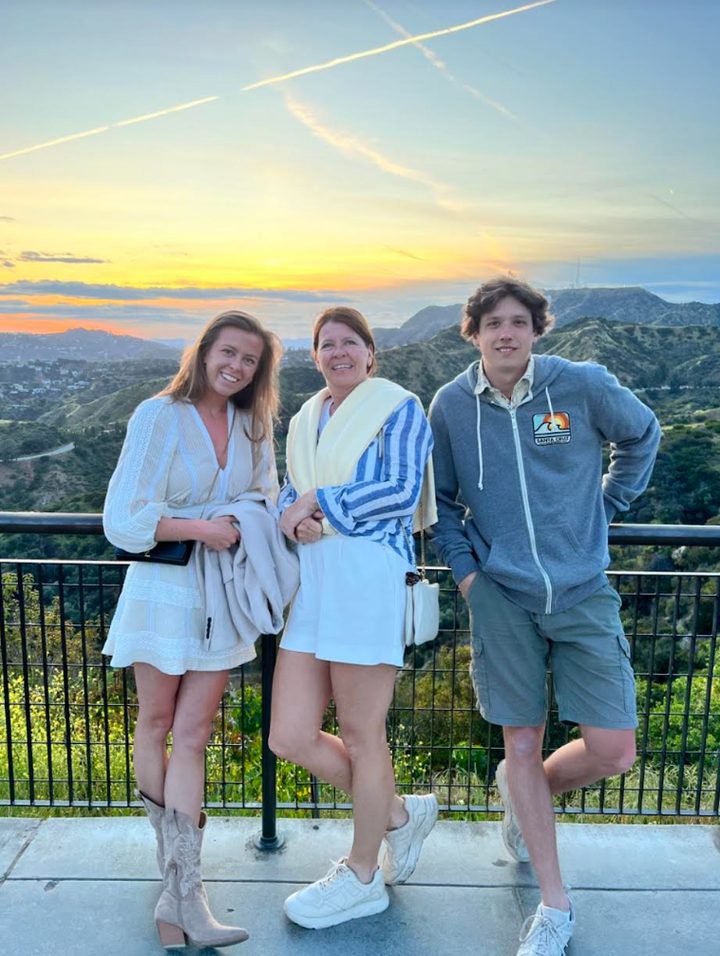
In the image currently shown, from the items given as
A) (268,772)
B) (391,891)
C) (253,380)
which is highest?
(253,380)

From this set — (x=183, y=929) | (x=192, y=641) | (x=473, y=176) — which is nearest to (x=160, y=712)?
(x=192, y=641)

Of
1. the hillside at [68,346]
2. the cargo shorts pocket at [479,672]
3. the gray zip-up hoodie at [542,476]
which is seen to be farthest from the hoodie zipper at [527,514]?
the hillside at [68,346]

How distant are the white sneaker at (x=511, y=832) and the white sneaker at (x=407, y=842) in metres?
0.28

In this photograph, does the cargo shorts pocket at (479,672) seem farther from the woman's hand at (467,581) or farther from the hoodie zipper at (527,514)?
the hoodie zipper at (527,514)

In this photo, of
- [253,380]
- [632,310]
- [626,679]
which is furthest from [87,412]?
[632,310]

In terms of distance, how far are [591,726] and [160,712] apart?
1331mm

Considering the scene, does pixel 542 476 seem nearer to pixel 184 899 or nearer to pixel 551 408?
pixel 551 408

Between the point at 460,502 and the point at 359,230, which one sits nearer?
the point at 460,502

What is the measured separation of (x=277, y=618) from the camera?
2436 mm

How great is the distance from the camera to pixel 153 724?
95.6 inches

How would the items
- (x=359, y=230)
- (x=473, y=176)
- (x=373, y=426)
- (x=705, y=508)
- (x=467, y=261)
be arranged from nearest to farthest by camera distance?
(x=373, y=426), (x=705, y=508), (x=467, y=261), (x=359, y=230), (x=473, y=176)

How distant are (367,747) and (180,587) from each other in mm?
754

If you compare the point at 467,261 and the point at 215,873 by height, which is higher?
the point at 467,261

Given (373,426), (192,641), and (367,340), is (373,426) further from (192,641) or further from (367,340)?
(192,641)
